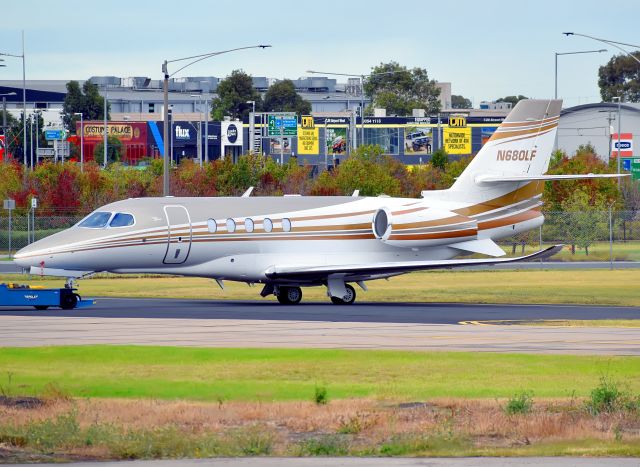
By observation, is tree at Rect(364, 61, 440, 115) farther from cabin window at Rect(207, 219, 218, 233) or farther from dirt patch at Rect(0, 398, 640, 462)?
dirt patch at Rect(0, 398, 640, 462)

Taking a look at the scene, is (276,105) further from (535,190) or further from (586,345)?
(586,345)

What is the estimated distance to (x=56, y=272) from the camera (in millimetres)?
32969

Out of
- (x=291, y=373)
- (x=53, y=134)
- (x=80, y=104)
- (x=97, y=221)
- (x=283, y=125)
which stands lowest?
(x=291, y=373)

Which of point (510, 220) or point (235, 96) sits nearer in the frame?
point (510, 220)

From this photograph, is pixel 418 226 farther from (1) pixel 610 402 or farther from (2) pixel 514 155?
(1) pixel 610 402

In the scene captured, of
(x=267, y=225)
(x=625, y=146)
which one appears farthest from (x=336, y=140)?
(x=267, y=225)

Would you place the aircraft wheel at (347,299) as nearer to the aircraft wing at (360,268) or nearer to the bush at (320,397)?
the aircraft wing at (360,268)

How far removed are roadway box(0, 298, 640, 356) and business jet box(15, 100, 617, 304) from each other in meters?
1.13

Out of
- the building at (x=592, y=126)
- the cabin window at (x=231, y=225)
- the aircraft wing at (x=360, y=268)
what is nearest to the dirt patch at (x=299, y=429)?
the aircraft wing at (x=360, y=268)

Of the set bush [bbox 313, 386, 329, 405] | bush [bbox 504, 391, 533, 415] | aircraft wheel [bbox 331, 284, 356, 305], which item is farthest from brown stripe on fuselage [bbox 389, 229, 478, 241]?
bush [bbox 504, 391, 533, 415]

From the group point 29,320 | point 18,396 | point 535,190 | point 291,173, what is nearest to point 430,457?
point 18,396

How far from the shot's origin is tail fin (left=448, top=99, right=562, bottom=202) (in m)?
37.9

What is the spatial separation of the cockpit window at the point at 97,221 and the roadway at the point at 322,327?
2.23 meters

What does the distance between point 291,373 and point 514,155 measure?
1981 cm
